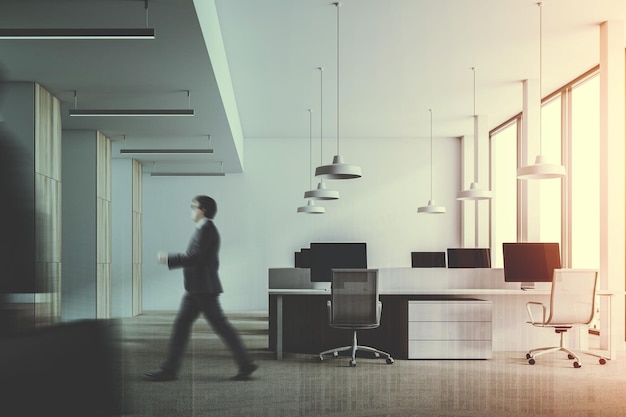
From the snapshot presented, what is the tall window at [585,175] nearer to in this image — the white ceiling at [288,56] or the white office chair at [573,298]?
the white ceiling at [288,56]

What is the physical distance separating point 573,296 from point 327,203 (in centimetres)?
767

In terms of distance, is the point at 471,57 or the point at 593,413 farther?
the point at 471,57

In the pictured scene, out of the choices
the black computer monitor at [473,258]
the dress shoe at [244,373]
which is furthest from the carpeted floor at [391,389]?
the black computer monitor at [473,258]

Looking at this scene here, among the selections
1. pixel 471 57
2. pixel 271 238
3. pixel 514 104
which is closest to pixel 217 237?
pixel 471 57

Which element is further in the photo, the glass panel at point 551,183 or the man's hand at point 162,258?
the glass panel at point 551,183

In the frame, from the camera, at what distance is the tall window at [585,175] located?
9.22 meters

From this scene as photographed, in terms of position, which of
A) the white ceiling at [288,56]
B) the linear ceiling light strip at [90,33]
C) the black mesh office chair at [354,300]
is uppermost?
the white ceiling at [288,56]

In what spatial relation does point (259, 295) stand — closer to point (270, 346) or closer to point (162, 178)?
point (162, 178)

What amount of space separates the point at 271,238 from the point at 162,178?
2639 millimetres

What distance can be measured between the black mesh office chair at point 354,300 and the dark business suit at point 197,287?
11.9 feet

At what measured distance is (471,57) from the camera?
25.9 feet

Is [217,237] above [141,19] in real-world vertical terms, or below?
below

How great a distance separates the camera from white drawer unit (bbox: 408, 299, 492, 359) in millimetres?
6184

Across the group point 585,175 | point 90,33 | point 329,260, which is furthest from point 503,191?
point 90,33
